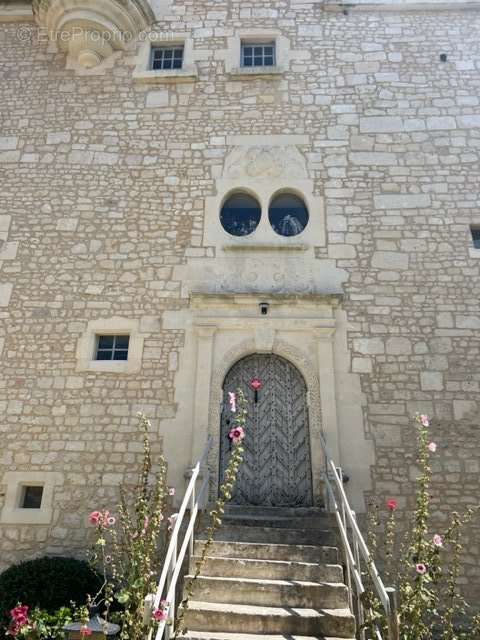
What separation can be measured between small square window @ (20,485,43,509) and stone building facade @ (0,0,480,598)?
67 millimetres

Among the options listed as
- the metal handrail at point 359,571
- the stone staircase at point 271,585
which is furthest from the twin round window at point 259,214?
the stone staircase at point 271,585

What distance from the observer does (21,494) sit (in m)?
5.93

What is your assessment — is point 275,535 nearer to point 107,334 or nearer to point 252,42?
point 107,334

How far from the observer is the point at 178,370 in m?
6.36

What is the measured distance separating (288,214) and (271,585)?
15.7 feet

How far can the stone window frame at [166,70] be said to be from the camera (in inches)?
316

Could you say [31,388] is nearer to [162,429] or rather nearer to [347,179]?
[162,429]

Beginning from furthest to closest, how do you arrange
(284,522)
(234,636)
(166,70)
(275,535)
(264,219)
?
(166,70) < (264,219) < (284,522) < (275,535) < (234,636)

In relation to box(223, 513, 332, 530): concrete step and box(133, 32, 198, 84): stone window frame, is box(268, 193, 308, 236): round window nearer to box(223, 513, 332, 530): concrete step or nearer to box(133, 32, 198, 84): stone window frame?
box(133, 32, 198, 84): stone window frame

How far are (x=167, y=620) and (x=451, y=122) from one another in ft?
23.9

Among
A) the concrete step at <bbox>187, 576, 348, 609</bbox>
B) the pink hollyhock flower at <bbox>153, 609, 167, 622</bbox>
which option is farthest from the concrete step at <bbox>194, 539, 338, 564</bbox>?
the pink hollyhock flower at <bbox>153, 609, 167, 622</bbox>

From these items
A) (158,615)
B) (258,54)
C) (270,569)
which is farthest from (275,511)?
(258,54)

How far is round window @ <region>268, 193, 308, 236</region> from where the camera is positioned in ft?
23.6

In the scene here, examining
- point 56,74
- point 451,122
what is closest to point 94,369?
point 56,74
